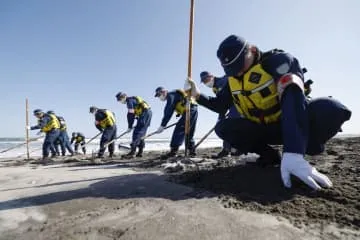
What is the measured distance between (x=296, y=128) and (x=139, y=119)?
22.7 ft

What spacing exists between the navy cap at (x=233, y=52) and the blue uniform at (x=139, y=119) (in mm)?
6084

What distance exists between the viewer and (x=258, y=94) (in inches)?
90.4

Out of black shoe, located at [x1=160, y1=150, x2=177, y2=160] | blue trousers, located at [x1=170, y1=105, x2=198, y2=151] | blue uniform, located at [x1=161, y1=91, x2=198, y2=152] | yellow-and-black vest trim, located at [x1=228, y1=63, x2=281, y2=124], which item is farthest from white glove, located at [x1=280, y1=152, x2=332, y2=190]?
blue uniform, located at [x1=161, y1=91, x2=198, y2=152]

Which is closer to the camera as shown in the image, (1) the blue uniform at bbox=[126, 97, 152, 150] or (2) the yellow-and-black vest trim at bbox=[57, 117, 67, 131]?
(1) the blue uniform at bbox=[126, 97, 152, 150]

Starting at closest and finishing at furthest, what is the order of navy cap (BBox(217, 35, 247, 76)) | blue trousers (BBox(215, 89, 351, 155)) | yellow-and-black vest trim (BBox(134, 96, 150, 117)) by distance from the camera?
1. blue trousers (BBox(215, 89, 351, 155))
2. navy cap (BBox(217, 35, 247, 76))
3. yellow-and-black vest trim (BBox(134, 96, 150, 117))

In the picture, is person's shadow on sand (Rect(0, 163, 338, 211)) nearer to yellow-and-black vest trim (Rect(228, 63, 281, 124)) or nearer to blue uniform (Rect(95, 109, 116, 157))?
yellow-and-black vest trim (Rect(228, 63, 281, 124))

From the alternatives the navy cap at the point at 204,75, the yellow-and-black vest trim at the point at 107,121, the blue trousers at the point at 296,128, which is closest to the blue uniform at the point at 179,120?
the navy cap at the point at 204,75

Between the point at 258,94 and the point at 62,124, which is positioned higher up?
the point at 258,94

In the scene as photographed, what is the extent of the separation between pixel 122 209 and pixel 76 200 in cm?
49

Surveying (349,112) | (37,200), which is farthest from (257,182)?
(37,200)

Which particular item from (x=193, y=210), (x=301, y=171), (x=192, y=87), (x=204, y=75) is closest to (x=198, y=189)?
(x=193, y=210)

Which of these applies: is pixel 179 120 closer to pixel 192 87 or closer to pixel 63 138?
pixel 192 87

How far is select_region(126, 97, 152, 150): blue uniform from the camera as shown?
27.0 feet

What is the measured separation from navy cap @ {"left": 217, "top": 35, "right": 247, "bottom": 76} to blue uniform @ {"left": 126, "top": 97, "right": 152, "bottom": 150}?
6.08 m
